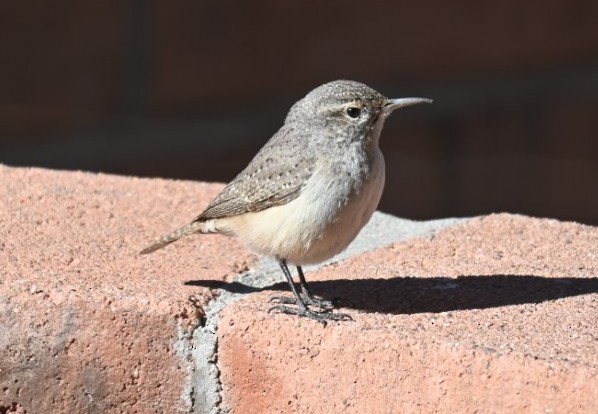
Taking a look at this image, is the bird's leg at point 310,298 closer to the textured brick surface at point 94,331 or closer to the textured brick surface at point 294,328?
the textured brick surface at point 294,328

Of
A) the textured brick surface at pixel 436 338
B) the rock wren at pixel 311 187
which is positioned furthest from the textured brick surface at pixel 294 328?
the rock wren at pixel 311 187

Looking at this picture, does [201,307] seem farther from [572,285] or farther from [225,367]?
[572,285]

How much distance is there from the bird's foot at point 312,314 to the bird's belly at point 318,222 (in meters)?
0.35

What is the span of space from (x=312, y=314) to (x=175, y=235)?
82cm

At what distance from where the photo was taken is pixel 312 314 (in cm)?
341

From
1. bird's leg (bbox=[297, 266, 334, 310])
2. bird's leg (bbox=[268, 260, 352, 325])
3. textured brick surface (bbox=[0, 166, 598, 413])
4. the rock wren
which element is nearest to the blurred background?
the rock wren

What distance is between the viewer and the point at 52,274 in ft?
12.1

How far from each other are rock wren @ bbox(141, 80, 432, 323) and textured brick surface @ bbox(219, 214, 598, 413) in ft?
0.59

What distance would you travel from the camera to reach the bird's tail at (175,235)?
13.2 feet

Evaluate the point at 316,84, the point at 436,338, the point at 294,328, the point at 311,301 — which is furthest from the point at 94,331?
the point at 316,84

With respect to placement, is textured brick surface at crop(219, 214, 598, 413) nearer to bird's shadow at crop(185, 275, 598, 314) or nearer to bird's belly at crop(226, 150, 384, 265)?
bird's shadow at crop(185, 275, 598, 314)

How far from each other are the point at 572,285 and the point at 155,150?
4.36 meters

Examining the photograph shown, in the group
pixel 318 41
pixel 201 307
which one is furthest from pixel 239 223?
pixel 318 41

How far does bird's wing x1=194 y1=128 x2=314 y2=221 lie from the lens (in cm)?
403
